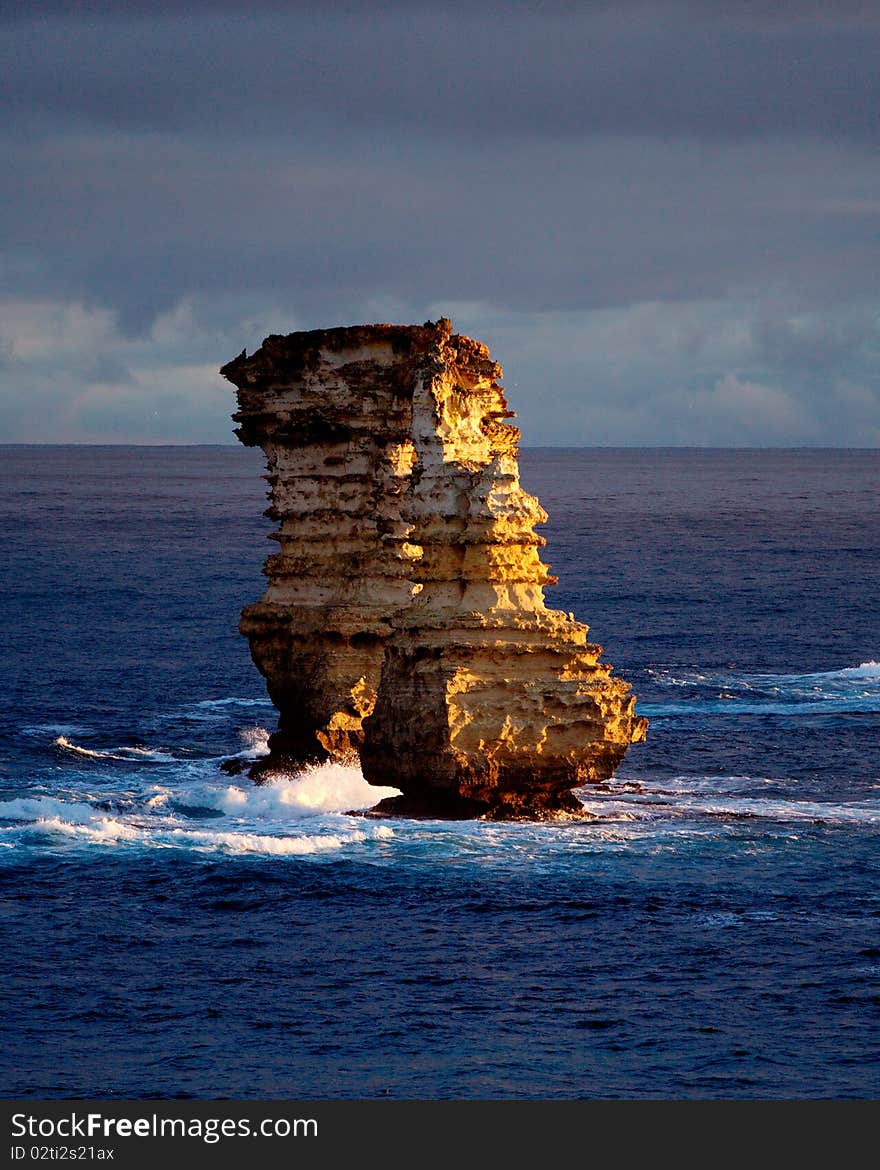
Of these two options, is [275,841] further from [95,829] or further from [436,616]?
[436,616]

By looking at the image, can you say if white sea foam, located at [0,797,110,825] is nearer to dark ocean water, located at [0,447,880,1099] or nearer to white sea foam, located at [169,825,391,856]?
dark ocean water, located at [0,447,880,1099]

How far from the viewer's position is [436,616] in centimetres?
5166

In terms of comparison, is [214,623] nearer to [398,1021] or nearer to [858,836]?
[858,836]

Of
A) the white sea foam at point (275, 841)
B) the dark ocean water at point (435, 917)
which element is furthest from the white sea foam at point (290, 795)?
the white sea foam at point (275, 841)

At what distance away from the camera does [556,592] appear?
116 meters

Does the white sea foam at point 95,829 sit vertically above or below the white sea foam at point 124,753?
below

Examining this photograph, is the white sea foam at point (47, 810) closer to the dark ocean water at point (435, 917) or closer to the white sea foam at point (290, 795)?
the dark ocean water at point (435, 917)

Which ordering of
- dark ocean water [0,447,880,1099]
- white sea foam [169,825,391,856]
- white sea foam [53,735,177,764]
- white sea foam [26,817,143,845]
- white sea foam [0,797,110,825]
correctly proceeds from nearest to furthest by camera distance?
dark ocean water [0,447,880,1099] < white sea foam [169,825,391,856] < white sea foam [26,817,143,845] < white sea foam [0,797,110,825] < white sea foam [53,735,177,764]

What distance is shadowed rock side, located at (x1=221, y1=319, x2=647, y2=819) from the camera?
166 feet

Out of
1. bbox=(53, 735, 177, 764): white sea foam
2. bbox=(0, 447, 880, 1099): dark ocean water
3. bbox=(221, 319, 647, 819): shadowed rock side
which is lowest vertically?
bbox=(0, 447, 880, 1099): dark ocean water

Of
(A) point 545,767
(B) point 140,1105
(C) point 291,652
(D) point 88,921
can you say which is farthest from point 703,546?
(B) point 140,1105

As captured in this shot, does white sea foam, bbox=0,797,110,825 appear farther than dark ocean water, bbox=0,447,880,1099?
Yes

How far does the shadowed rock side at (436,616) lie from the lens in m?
50.6

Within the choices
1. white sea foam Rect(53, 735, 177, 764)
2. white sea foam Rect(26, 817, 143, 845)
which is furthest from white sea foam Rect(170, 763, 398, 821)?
white sea foam Rect(53, 735, 177, 764)
